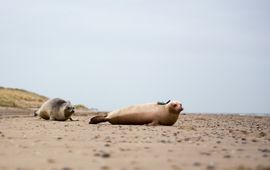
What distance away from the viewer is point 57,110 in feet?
55.2

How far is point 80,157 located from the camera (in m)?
5.38

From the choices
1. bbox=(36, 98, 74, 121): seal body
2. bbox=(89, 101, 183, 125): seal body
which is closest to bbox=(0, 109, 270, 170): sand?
bbox=(89, 101, 183, 125): seal body

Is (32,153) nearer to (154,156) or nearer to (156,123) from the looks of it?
(154,156)

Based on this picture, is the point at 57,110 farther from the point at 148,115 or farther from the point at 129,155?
the point at 129,155

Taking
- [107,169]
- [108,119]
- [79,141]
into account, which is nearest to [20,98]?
[108,119]

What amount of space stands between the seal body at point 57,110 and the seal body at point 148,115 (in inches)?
121

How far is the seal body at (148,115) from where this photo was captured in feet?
43.5

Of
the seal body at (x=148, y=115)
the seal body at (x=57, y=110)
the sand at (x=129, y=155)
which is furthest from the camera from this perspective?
the seal body at (x=57, y=110)

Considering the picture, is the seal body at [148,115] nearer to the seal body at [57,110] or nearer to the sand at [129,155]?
the seal body at [57,110]

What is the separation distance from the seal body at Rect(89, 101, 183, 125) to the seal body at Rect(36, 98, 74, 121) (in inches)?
121

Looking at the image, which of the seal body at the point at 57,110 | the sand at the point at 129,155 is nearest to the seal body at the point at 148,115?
the seal body at the point at 57,110

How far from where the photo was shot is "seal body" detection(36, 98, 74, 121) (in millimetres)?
16562

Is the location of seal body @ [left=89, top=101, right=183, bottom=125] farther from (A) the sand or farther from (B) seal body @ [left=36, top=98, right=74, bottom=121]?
(A) the sand

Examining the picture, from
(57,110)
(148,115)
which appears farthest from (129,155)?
(57,110)
